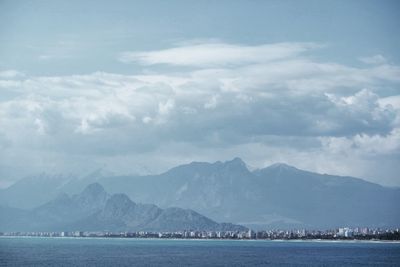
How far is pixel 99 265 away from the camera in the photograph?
7869 inches

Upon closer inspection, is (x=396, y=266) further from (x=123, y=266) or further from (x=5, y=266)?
(x=5, y=266)

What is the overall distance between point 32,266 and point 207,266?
1939 inches

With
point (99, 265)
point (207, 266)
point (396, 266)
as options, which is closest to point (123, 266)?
point (99, 265)

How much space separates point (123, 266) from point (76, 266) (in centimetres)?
1321

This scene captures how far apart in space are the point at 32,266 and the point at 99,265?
61.2 feet

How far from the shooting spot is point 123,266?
199 metres

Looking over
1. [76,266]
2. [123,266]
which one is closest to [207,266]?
[123,266]

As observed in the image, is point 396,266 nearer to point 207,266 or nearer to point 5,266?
point 207,266

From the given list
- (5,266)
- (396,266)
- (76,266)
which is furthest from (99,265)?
(396,266)

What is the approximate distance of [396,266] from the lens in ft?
648

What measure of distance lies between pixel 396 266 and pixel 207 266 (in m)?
53.4

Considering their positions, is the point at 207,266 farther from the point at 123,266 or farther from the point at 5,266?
the point at 5,266

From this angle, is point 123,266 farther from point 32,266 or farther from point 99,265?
point 32,266

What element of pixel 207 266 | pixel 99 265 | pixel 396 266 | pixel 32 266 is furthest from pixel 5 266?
pixel 396 266
